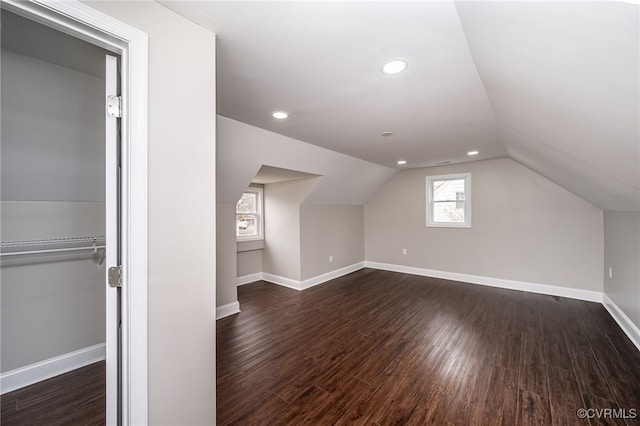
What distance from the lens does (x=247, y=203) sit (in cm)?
488

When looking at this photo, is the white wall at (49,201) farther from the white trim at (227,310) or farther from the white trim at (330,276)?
the white trim at (330,276)

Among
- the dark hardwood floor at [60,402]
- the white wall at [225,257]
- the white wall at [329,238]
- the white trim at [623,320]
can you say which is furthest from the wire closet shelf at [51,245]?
the white trim at [623,320]

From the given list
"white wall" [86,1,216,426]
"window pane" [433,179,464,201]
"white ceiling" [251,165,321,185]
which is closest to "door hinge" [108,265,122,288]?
"white wall" [86,1,216,426]

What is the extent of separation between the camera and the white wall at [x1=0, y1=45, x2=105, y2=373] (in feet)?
5.63

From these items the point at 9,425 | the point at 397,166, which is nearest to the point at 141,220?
the point at 9,425

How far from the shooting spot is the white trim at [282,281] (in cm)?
438

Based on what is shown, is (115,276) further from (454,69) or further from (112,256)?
(454,69)

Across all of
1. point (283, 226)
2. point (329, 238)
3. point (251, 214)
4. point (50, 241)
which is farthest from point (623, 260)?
point (50, 241)

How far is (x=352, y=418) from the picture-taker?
5.38 feet

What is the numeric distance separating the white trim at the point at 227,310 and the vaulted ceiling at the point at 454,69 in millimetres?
2349

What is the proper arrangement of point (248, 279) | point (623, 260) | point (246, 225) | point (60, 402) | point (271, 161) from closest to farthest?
1. point (60, 402)
2. point (623, 260)
3. point (271, 161)
4. point (248, 279)
5. point (246, 225)

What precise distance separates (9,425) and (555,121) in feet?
13.3

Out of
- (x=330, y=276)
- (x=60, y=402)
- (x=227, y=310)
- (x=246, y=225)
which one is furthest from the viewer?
(x=330, y=276)

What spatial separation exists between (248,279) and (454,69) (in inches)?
174
